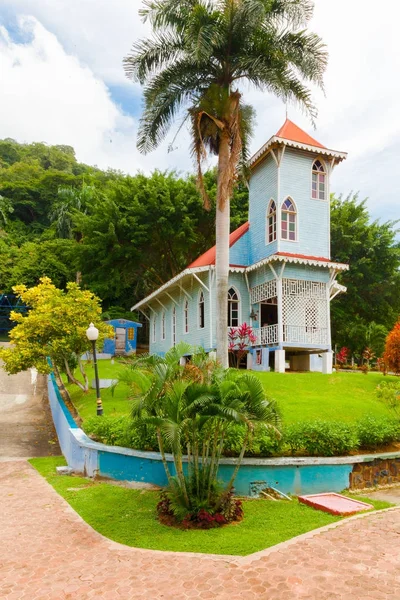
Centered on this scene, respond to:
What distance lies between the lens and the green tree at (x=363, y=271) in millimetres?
29719

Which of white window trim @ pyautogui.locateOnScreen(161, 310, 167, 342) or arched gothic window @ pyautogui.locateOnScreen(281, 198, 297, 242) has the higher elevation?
arched gothic window @ pyautogui.locateOnScreen(281, 198, 297, 242)

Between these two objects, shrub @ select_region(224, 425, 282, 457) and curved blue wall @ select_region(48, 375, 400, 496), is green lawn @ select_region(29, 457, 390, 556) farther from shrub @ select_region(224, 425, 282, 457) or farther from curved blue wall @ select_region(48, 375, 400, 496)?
shrub @ select_region(224, 425, 282, 457)

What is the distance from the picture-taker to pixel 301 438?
9.27 m

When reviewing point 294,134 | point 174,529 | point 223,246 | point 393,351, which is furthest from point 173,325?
point 174,529

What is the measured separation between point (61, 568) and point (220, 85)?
1342cm

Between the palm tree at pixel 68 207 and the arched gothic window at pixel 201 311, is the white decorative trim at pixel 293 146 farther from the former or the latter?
the palm tree at pixel 68 207

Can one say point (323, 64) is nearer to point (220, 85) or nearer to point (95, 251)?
point (220, 85)

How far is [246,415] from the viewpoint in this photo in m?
7.66

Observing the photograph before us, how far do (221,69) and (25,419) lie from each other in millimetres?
13238

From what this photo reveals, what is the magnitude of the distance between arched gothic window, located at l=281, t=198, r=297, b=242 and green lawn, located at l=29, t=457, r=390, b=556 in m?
12.1

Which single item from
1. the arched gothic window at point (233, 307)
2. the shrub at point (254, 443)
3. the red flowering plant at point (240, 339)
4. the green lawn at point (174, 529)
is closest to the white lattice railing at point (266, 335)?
the red flowering plant at point (240, 339)

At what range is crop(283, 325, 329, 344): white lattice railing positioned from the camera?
59.8 ft

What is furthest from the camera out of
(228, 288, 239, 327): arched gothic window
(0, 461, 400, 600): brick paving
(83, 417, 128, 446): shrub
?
(228, 288, 239, 327): arched gothic window

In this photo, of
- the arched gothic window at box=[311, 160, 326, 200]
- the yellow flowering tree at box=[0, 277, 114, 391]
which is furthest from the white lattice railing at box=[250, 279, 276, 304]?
the yellow flowering tree at box=[0, 277, 114, 391]
